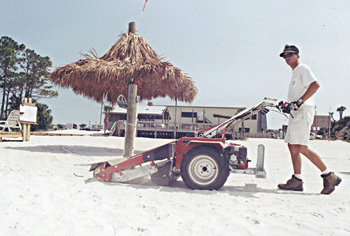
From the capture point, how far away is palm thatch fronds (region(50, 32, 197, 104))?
7996mm

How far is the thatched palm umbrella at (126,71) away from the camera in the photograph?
7996 millimetres

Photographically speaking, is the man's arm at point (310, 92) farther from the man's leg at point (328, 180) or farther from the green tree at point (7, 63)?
the green tree at point (7, 63)

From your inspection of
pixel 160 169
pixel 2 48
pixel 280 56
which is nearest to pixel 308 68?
pixel 280 56

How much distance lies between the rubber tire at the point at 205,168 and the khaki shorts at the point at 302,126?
962 mm

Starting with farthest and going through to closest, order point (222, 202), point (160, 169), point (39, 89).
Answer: point (39, 89) < point (160, 169) < point (222, 202)

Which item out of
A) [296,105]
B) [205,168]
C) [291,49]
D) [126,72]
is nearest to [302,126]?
[296,105]

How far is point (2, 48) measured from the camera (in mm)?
33375

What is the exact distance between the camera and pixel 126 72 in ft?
26.2

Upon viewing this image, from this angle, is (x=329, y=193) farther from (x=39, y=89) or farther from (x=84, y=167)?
(x=39, y=89)

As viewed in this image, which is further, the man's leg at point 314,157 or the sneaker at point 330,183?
the man's leg at point 314,157

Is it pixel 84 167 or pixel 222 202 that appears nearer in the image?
pixel 222 202

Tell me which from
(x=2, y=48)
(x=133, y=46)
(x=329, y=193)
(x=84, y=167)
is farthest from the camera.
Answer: (x=2, y=48)

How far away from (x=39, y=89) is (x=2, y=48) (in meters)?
6.09

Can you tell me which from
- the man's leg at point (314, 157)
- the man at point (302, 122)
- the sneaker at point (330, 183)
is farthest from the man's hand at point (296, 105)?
the sneaker at point (330, 183)
